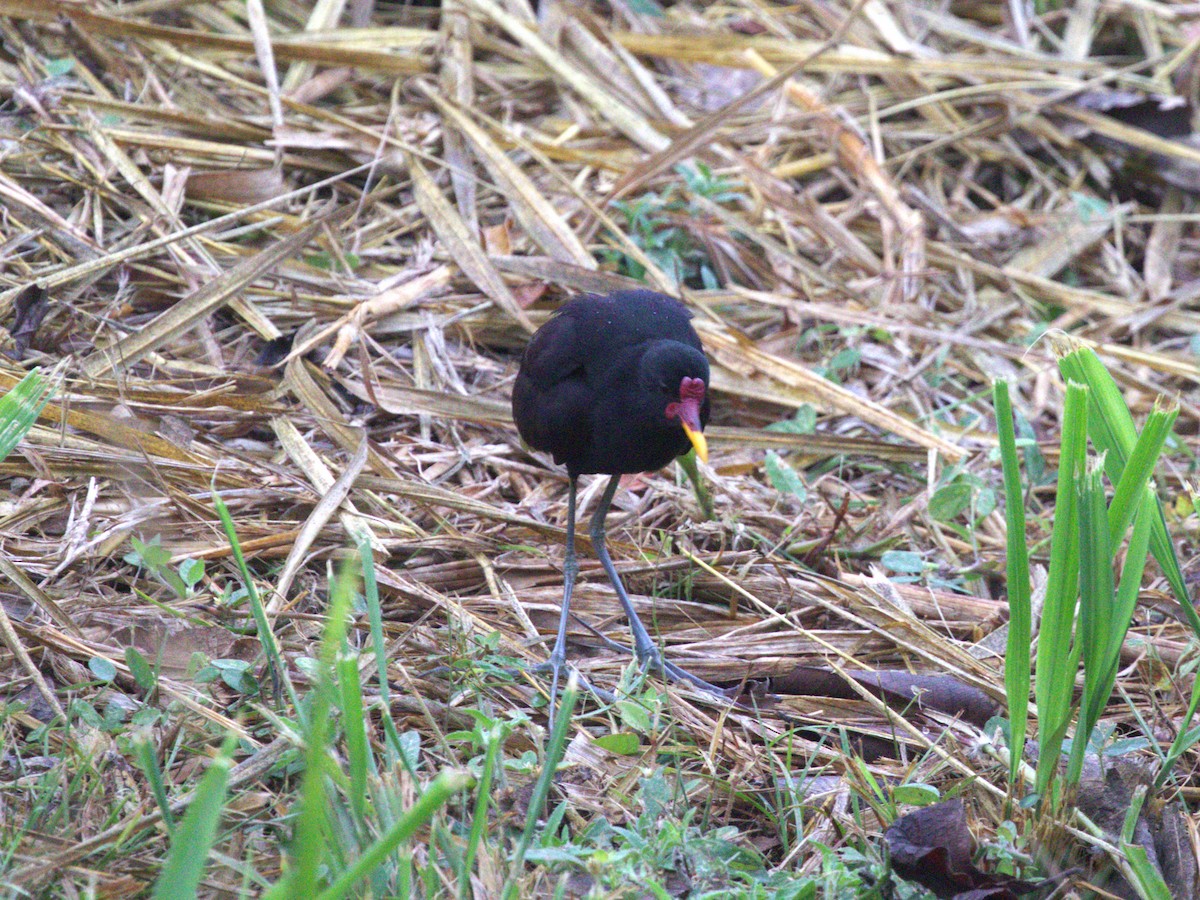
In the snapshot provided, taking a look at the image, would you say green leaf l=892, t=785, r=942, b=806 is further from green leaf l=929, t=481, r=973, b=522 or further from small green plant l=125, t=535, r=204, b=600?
small green plant l=125, t=535, r=204, b=600

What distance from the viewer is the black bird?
10.7ft

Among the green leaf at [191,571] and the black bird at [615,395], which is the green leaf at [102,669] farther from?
the black bird at [615,395]

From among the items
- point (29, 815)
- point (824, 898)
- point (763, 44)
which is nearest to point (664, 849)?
point (824, 898)

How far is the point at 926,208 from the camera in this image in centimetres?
545

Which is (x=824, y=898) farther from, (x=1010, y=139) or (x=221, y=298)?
(x=1010, y=139)

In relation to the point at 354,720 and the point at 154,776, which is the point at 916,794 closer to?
the point at 354,720

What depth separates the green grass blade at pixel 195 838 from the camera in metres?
1.43

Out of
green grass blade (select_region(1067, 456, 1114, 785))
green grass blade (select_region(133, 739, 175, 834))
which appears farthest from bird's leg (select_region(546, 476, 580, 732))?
green grass blade (select_region(1067, 456, 1114, 785))

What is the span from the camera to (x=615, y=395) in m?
3.34

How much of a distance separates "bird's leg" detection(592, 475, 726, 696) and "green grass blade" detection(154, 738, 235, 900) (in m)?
1.80

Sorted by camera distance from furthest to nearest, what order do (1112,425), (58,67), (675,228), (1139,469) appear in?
(675,228) < (58,67) < (1112,425) < (1139,469)

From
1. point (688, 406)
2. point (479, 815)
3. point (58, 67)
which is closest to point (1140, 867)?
point (479, 815)

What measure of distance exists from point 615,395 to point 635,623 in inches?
27.4

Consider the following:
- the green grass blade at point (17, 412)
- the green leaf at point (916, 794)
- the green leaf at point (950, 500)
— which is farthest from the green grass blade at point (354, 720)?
the green leaf at point (950, 500)
